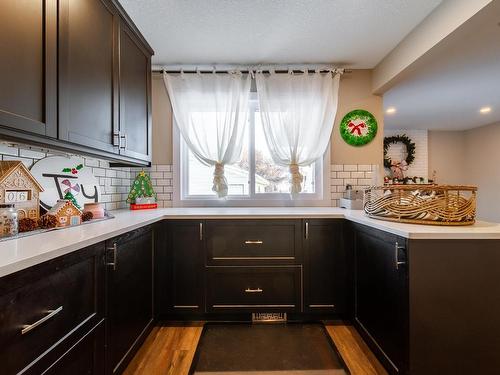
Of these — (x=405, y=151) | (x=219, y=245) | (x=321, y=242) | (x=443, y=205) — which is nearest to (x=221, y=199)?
(x=219, y=245)

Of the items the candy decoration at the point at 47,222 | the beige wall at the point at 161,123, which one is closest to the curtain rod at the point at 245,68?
the beige wall at the point at 161,123

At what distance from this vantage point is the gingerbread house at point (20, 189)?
1.26 m

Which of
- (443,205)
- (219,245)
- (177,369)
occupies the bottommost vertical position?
(177,369)

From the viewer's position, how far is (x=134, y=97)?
6.40 feet

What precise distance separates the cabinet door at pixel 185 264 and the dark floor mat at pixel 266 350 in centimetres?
27

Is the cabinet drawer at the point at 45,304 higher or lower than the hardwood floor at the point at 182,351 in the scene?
higher

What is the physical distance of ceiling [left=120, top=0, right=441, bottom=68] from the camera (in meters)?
1.77

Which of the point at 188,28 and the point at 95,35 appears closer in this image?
the point at 95,35

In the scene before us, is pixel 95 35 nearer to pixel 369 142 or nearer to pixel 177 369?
pixel 177 369

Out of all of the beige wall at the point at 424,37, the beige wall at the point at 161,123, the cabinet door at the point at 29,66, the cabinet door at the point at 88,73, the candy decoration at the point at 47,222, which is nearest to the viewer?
the cabinet door at the point at 29,66

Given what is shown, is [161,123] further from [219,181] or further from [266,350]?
[266,350]

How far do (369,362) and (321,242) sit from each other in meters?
0.80

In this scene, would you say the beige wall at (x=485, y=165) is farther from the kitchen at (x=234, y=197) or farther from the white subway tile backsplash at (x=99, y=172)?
the white subway tile backsplash at (x=99, y=172)

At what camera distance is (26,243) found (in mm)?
1037
